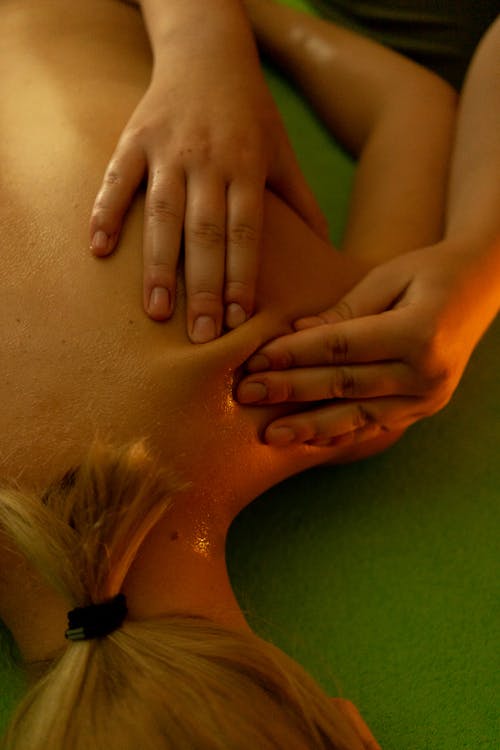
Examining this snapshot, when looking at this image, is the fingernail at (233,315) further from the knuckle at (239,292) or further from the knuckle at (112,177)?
the knuckle at (112,177)

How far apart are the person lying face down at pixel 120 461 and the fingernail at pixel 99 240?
0.05ft

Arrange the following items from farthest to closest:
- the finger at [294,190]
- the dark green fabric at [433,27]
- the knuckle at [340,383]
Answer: the dark green fabric at [433,27] → the finger at [294,190] → the knuckle at [340,383]

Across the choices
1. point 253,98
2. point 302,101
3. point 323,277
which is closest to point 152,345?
point 323,277

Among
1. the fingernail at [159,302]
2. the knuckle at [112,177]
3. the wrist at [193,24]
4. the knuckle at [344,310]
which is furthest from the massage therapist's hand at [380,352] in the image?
the wrist at [193,24]

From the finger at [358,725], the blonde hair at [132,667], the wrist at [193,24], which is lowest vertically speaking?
the finger at [358,725]

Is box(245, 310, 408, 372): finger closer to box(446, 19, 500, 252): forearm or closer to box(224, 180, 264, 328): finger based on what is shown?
box(224, 180, 264, 328): finger

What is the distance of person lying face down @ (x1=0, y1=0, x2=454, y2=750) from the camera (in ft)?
1.88

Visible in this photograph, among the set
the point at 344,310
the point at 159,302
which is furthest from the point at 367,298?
the point at 159,302

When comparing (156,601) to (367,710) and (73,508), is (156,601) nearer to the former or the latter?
(73,508)

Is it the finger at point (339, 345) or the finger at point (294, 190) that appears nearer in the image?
the finger at point (339, 345)

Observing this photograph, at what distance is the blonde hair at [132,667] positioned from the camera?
0.55 metres

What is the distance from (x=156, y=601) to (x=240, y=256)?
335 millimetres

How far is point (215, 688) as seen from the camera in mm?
569

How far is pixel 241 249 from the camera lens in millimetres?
761
